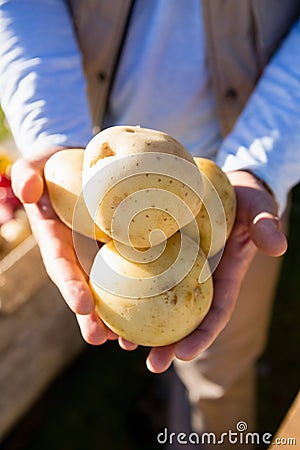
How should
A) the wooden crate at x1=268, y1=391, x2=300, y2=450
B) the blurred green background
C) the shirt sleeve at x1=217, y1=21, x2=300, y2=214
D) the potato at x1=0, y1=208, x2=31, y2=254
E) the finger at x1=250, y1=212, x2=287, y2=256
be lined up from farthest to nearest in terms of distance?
the blurred green background, the potato at x1=0, y1=208, x2=31, y2=254, the shirt sleeve at x1=217, y1=21, x2=300, y2=214, the finger at x1=250, y1=212, x2=287, y2=256, the wooden crate at x1=268, y1=391, x2=300, y2=450

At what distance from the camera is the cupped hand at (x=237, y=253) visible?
1.06 m

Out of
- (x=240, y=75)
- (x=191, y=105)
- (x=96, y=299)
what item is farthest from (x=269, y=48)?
(x=96, y=299)

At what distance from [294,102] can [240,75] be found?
0.16m

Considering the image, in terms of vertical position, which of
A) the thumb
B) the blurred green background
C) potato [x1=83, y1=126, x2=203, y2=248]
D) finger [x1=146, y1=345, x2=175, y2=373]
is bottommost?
the blurred green background

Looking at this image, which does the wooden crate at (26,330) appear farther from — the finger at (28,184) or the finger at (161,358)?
the finger at (161,358)

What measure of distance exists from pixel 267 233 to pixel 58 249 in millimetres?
336

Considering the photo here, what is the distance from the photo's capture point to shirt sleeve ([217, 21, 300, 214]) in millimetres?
1260

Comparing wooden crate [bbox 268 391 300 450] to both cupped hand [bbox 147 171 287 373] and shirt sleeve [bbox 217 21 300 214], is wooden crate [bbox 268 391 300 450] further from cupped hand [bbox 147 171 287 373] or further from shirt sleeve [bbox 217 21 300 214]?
shirt sleeve [bbox 217 21 300 214]

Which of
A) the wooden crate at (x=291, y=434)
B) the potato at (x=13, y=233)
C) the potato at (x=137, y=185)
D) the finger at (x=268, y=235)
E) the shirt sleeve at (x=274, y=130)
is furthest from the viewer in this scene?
the potato at (x=13, y=233)

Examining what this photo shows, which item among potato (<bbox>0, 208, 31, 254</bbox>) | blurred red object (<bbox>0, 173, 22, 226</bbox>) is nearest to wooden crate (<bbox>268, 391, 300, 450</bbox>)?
potato (<bbox>0, 208, 31, 254</bbox>)

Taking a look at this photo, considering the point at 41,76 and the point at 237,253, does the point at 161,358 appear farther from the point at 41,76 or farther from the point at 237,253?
the point at 41,76

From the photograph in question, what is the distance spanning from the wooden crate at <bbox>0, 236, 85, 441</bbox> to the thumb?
747 mm

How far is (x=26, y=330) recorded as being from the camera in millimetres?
1767

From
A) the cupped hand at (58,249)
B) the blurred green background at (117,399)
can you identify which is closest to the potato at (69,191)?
the cupped hand at (58,249)
